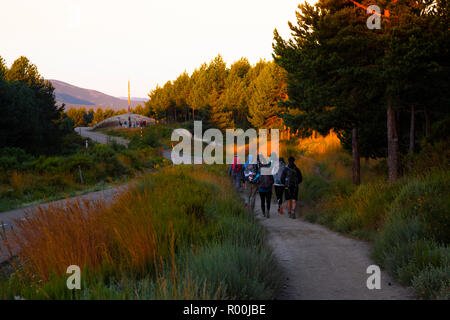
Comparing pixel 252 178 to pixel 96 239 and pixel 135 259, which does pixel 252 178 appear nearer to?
pixel 96 239

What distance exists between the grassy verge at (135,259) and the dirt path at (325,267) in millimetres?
547

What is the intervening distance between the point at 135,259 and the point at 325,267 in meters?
3.24

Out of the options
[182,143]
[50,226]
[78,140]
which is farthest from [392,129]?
[182,143]

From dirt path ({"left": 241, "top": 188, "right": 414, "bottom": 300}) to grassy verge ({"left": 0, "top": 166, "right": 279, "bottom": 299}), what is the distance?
0.55 metres

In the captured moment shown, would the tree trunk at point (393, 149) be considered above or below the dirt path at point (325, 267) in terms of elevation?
above

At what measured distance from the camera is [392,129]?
14.4 metres

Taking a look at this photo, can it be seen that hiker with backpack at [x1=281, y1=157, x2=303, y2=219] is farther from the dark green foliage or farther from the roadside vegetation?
the dark green foliage

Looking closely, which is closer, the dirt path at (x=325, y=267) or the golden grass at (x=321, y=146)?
the dirt path at (x=325, y=267)

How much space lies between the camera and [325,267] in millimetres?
6680

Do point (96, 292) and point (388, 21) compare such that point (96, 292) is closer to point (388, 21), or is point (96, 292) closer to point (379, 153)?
point (388, 21)

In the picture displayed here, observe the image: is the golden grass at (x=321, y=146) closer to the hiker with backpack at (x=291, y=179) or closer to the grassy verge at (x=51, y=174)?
the grassy verge at (x=51, y=174)

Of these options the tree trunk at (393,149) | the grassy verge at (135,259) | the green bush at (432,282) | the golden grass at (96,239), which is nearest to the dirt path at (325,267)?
the green bush at (432,282)

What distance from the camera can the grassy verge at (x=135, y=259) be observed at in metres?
4.05

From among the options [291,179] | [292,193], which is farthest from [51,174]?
[291,179]
